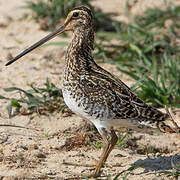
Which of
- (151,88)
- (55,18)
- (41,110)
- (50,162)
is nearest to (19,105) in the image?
(41,110)

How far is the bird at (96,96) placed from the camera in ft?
15.7

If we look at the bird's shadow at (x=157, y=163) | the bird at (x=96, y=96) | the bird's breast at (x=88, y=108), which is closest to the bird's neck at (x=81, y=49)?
the bird at (x=96, y=96)

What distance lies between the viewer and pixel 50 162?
16.8 feet

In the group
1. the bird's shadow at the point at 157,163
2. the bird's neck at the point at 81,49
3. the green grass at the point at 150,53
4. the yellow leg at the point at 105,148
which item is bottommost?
the bird's shadow at the point at 157,163

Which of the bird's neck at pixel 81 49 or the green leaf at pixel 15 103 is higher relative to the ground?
the bird's neck at pixel 81 49

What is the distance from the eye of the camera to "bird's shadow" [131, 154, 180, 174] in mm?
5102

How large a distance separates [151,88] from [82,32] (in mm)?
1500

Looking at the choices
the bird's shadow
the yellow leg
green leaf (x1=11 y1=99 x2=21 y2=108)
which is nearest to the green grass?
the bird's shadow

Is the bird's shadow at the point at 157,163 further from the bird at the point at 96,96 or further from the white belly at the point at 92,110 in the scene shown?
the white belly at the point at 92,110

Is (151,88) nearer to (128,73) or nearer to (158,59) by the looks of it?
(128,73)

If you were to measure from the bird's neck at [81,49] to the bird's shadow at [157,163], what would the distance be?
1.15m

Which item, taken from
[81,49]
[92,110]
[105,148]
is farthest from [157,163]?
[81,49]

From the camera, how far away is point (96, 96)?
4.81 m

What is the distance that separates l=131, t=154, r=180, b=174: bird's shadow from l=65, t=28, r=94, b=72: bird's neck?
1150mm
